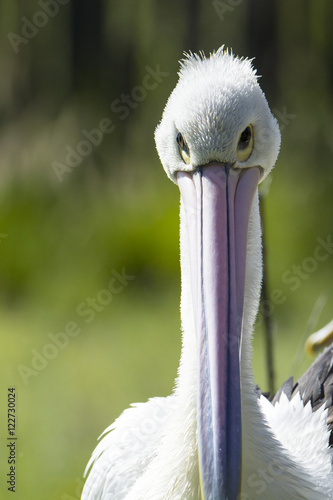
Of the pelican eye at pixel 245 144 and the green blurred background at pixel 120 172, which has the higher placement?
the green blurred background at pixel 120 172

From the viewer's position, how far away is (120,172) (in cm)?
385

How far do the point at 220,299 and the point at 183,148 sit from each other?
0.29m

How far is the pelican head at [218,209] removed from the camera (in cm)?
116

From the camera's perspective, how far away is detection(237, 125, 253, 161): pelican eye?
1.29m

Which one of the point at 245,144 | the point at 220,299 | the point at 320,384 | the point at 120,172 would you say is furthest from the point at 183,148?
the point at 120,172

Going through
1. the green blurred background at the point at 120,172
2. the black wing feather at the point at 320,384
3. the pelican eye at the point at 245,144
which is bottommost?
the black wing feather at the point at 320,384

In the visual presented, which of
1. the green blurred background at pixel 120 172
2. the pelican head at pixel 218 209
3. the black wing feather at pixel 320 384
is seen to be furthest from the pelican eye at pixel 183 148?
the green blurred background at pixel 120 172

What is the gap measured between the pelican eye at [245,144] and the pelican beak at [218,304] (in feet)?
0.10

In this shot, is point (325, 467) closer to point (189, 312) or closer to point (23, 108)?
point (189, 312)

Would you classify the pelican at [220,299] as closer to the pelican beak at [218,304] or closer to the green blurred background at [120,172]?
the pelican beak at [218,304]

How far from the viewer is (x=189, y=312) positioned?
4.56ft

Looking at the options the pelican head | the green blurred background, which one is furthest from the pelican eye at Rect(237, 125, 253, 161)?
the green blurred background

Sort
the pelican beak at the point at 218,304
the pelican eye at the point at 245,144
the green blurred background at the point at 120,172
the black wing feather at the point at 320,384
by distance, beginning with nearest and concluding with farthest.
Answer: the pelican beak at the point at 218,304, the pelican eye at the point at 245,144, the black wing feather at the point at 320,384, the green blurred background at the point at 120,172

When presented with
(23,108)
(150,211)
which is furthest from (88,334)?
(23,108)
